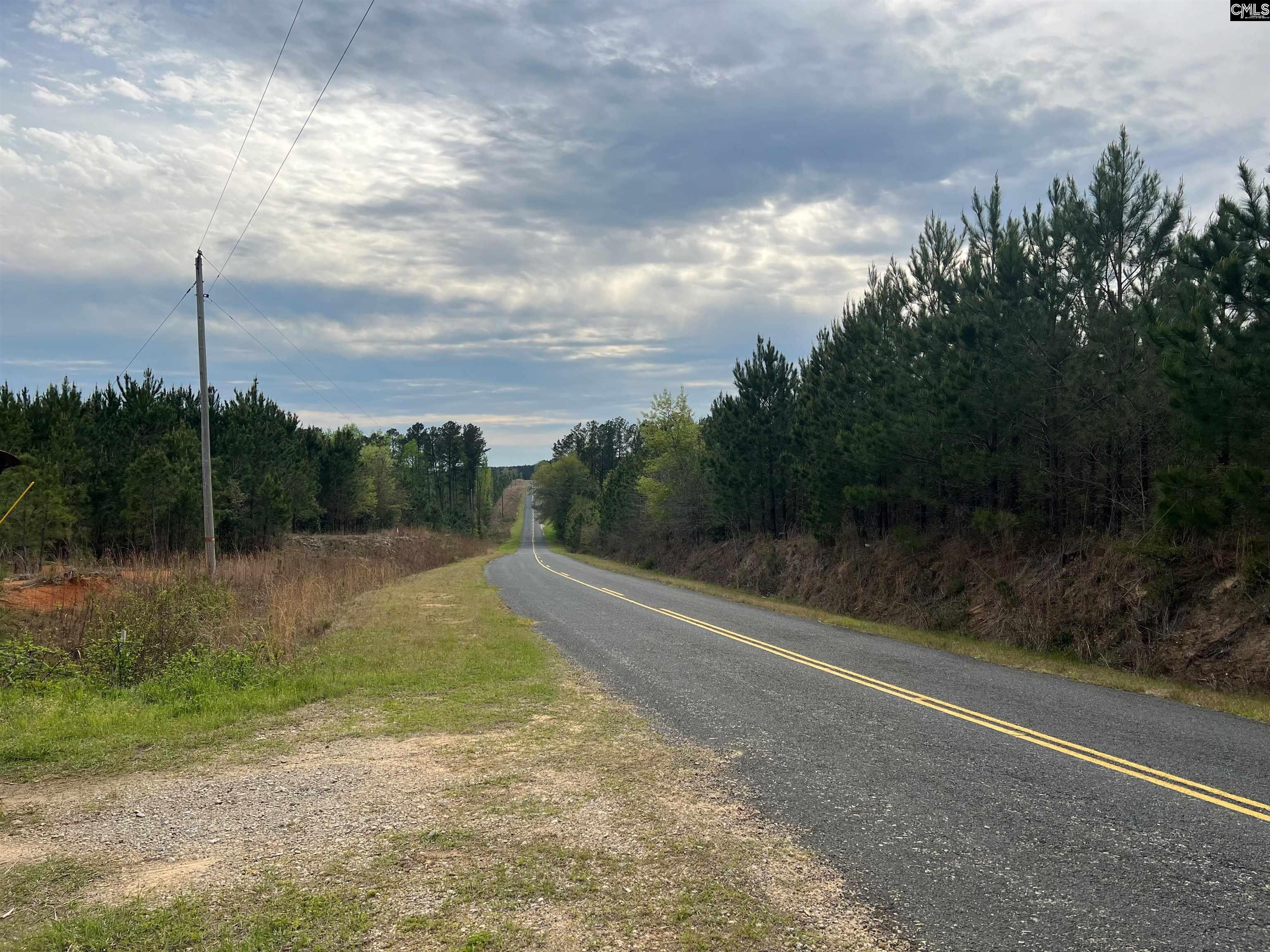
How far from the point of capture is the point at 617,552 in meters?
60.0

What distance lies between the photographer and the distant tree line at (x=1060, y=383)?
36.6 ft

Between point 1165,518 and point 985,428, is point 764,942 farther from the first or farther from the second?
point 985,428

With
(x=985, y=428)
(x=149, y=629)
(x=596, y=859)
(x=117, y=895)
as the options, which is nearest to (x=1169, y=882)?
(x=596, y=859)

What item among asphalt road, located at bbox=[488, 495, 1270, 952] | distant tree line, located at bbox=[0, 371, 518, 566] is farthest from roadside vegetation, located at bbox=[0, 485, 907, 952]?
distant tree line, located at bbox=[0, 371, 518, 566]

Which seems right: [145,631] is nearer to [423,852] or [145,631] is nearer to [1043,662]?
[423,852]

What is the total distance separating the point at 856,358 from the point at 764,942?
24.5 m

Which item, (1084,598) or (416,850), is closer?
(416,850)

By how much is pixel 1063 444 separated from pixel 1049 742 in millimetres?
11486

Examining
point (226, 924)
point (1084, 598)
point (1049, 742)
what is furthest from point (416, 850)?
point (1084, 598)

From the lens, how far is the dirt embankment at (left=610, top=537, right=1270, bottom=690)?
37.0 ft

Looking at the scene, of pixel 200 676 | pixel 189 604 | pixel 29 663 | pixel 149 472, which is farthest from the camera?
pixel 149 472

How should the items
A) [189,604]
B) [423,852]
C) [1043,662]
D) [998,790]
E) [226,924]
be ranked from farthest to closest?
[1043,662]
[189,604]
[998,790]
[423,852]
[226,924]

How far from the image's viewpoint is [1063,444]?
16.4m

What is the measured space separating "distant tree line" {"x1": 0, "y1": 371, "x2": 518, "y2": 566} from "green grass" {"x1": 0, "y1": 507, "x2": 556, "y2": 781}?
352 inches
